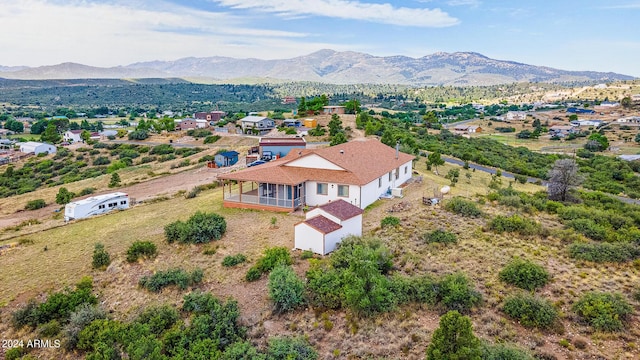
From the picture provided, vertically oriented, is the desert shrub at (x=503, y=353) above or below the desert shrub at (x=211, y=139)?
above

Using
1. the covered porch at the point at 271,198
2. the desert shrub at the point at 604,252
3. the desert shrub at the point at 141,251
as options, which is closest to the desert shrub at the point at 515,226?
the desert shrub at the point at 604,252

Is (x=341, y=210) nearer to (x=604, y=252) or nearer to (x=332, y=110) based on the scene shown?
(x=604, y=252)

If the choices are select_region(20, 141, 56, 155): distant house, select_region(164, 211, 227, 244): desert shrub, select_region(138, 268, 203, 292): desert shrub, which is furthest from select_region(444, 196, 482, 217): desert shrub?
select_region(20, 141, 56, 155): distant house

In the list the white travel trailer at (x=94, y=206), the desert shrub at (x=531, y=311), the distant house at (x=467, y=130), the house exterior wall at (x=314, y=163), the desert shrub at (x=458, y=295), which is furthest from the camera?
the distant house at (x=467, y=130)

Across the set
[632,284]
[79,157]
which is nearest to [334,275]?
[632,284]

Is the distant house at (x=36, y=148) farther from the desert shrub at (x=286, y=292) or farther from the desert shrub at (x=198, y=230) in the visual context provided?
the desert shrub at (x=286, y=292)

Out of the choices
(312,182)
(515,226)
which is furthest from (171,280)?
(515,226)
